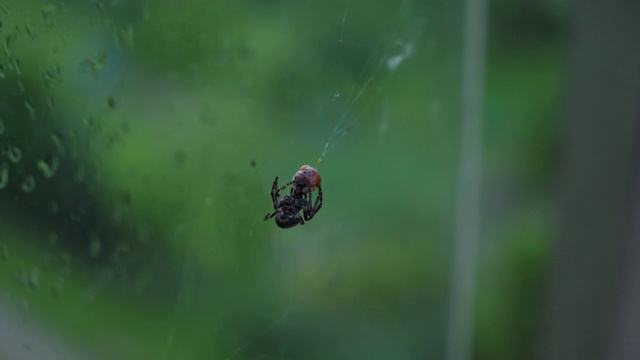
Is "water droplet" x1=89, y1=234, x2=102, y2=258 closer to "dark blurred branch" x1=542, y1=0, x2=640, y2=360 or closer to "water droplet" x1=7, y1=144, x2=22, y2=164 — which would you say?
"water droplet" x1=7, y1=144, x2=22, y2=164

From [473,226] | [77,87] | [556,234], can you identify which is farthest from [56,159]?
[556,234]

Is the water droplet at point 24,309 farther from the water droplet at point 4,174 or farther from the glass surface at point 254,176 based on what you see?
the water droplet at point 4,174

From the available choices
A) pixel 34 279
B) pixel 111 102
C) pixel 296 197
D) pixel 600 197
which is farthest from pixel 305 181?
pixel 600 197

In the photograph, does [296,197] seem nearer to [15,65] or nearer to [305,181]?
[305,181]

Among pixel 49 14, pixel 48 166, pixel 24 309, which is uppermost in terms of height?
→ pixel 49 14

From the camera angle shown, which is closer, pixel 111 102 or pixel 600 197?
pixel 111 102

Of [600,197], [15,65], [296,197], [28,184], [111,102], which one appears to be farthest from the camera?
[600,197]

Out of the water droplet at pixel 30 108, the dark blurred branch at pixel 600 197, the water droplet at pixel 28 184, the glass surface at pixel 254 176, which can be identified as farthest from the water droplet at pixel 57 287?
the dark blurred branch at pixel 600 197

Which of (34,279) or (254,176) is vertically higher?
(254,176)
